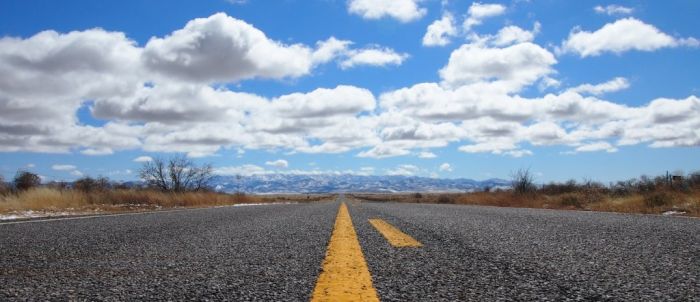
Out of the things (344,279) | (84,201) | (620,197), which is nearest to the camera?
(344,279)

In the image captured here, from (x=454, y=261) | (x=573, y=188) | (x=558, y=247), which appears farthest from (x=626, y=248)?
(x=573, y=188)

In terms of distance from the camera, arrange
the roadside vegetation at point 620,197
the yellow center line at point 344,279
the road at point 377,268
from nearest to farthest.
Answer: the yellow center line at point 344,279 < the road at point 377,268 < the roadside vegetation at point 620,197

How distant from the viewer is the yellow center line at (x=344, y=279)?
1743 millimetres

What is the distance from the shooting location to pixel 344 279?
2.08 meters

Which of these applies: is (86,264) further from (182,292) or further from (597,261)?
(597,261)

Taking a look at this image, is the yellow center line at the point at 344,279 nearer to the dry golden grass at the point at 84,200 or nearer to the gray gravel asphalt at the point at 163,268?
the gray gravel asphalt at the point at 163,268

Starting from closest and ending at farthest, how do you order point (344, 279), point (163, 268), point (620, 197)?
point (344, 279), point (163, 268), point (620, 197)

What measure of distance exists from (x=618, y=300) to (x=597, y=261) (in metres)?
1.08

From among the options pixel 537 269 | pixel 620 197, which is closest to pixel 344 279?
pixel 537 269

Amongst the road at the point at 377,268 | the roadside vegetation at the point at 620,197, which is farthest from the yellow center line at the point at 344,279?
the roadside vegetation at the point at 620,197

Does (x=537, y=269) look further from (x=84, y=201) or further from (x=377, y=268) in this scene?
(x=84, y=201)

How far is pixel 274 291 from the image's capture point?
190 cm

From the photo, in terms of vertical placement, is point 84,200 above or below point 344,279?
above

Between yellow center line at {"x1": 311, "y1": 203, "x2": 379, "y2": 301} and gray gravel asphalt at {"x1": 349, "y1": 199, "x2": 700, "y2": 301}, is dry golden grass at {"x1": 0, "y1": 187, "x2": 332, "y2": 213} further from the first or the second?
gray gravel asphalt at {"x1": 349, "y1": 199, "x2": 700, "y2": 301}
